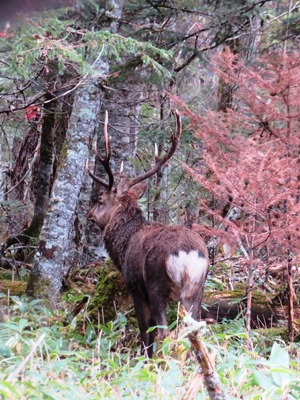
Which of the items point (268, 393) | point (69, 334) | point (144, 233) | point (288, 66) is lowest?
point (69, 334)

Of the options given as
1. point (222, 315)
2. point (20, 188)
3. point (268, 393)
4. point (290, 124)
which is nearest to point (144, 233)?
point (222, 315)

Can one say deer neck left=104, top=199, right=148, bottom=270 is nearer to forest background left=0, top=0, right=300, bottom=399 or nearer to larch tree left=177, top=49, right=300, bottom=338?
forest background left=0, top=0, right=300, bottom=399

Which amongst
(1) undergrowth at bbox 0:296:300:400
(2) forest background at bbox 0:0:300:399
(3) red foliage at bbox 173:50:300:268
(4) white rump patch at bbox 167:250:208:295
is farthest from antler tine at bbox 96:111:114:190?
(1) undergrowth at bbox 0:296:300:400

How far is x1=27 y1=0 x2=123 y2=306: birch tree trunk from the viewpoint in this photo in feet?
22.3

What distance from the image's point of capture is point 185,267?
5211mm

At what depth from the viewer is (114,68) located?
351 inches

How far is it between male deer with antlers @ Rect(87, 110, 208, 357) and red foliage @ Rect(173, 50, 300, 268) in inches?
24.7

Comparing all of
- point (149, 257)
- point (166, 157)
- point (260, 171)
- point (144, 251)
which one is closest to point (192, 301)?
point (149, 257)

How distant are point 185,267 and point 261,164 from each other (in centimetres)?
125

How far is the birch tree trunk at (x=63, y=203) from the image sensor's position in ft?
22.3

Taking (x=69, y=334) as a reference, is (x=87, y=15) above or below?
above

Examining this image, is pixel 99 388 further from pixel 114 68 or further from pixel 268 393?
pixel 114 68

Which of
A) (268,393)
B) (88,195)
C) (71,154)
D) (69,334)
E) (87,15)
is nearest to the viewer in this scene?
(268,393)

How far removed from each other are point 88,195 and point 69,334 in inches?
216
